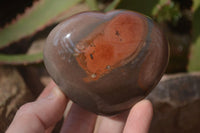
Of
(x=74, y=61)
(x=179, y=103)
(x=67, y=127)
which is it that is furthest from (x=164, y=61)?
(x=179, y=103)

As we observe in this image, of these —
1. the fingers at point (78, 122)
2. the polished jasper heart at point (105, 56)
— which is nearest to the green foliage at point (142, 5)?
the polished jasper heart at point (105, 56)

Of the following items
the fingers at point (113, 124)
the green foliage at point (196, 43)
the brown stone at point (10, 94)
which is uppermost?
the brown stone at point (10, 94)

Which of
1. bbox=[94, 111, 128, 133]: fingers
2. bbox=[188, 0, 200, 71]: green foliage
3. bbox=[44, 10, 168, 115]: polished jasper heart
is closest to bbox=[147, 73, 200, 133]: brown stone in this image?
bbox=[188, 0, 200, 71]: green foliage

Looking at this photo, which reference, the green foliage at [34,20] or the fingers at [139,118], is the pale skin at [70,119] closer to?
the fingers at [139,118]

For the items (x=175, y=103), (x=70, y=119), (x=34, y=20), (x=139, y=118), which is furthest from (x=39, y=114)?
(x=175, y=103)

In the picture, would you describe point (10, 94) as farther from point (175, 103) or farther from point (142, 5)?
point (175, 103)
